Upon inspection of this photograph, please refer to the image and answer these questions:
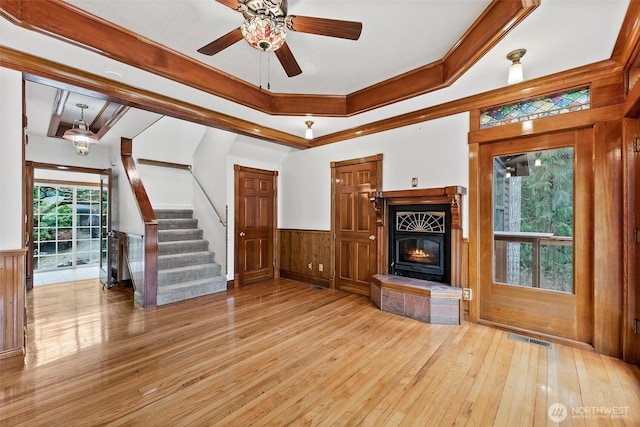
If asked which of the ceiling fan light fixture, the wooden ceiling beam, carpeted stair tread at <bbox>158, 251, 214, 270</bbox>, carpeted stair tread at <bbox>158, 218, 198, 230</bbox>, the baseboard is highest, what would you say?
the wooden ceiling beam

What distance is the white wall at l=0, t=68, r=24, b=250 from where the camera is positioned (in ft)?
7.80

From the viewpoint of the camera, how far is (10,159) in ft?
7.93

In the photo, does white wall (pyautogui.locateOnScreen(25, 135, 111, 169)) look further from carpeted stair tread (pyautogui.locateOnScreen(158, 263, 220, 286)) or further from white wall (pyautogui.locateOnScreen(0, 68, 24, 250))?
white wall (pyautogui.locateOnScreen(0, 68, 24, 250))

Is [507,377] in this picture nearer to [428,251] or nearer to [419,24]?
[428,251]

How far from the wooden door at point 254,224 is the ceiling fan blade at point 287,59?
2.87 metres

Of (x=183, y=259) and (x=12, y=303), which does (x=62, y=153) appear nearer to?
(x=183, y=259)

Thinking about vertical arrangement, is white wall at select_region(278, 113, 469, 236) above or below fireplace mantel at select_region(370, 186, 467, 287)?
above

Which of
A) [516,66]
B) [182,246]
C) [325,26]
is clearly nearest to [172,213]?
[182,246]

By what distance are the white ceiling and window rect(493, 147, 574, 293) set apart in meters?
0.89

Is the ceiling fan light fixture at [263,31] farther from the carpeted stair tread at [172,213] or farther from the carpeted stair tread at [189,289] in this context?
the carpeted stair tread at [172,213]

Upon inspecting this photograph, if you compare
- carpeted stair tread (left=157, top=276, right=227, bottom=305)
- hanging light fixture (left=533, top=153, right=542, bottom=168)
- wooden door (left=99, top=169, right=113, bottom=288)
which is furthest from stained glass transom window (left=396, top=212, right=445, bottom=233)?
wooden door (left=99, top=169, right=113, bottom=288)

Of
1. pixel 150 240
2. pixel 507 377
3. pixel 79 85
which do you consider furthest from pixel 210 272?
pixel 507 377

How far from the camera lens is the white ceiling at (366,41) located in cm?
203

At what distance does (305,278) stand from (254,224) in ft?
4.62
